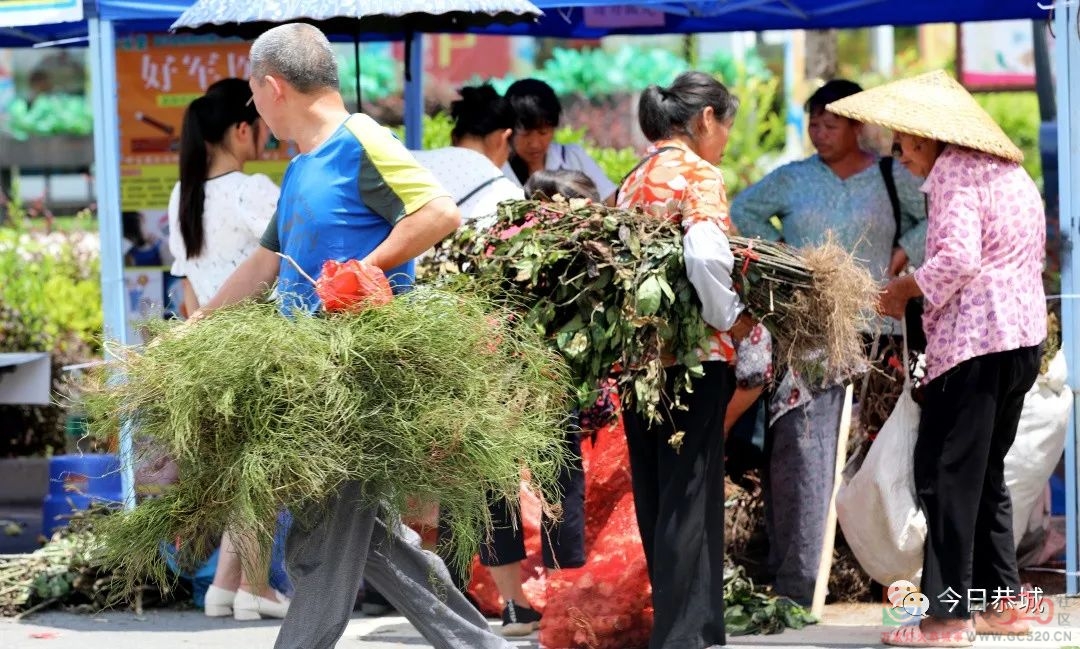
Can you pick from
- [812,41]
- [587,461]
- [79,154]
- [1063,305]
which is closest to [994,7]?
[1063,305]

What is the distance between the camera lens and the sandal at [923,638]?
5.06m

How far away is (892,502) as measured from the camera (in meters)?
5.24

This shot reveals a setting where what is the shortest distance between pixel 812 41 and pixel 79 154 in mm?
9986

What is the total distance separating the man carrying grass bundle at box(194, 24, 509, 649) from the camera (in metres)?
4.09

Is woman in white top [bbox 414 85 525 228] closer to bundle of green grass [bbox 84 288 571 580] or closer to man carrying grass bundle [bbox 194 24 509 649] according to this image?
man carrying grass bundle [bbox 194 24 509 649]

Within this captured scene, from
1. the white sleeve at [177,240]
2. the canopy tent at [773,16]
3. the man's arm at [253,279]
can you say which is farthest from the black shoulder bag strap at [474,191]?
the canopy tent at [773,16]

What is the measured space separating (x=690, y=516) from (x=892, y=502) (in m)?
0.85

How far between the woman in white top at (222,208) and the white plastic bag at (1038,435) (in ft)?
9.10

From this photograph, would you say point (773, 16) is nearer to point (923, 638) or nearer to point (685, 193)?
point (685, 193)

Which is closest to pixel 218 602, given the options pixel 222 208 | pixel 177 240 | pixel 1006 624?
pixel 177 240

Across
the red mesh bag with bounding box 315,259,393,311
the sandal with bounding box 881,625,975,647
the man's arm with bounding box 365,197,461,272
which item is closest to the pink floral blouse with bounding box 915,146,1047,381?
the sandal with bounding box 881,625,975,647

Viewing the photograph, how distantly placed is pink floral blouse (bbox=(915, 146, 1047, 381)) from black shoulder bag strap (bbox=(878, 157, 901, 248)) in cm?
106

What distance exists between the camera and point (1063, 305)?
5773 millimetres

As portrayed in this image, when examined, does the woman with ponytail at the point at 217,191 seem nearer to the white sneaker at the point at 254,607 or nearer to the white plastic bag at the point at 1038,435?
the white sneaker at the point at 254,607
